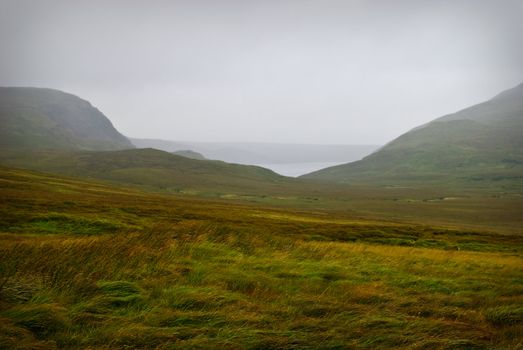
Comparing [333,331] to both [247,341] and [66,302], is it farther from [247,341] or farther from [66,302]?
[66,302]

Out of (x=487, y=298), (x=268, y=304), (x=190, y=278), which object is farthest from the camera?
(x=487, y=298)

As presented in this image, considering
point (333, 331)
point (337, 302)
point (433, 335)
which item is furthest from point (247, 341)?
point (433, 335)

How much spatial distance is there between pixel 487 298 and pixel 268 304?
6.91m

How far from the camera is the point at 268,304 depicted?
28.2 ft

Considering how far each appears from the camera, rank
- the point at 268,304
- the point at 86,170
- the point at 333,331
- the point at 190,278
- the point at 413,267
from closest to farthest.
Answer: the point at 333,331
the point at 268,304
the point at 190,278
the point at 413,267
the point at 86,170

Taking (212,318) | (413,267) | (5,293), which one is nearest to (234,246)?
(413,267)

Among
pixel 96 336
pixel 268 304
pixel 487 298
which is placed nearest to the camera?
pixel 96 336

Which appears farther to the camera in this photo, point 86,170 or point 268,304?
point 86,170

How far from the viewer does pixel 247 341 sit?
21.7 ft

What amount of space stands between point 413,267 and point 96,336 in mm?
12969

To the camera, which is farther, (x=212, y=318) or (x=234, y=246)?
(x=234, y=246)

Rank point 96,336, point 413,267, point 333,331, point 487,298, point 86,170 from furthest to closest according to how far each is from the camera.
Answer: point 86,170 < point 413,267 < point 487,298 < point 333,331 < point 96,336

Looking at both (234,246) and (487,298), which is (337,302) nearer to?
(487,298)

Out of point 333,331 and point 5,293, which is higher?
point 5,293
